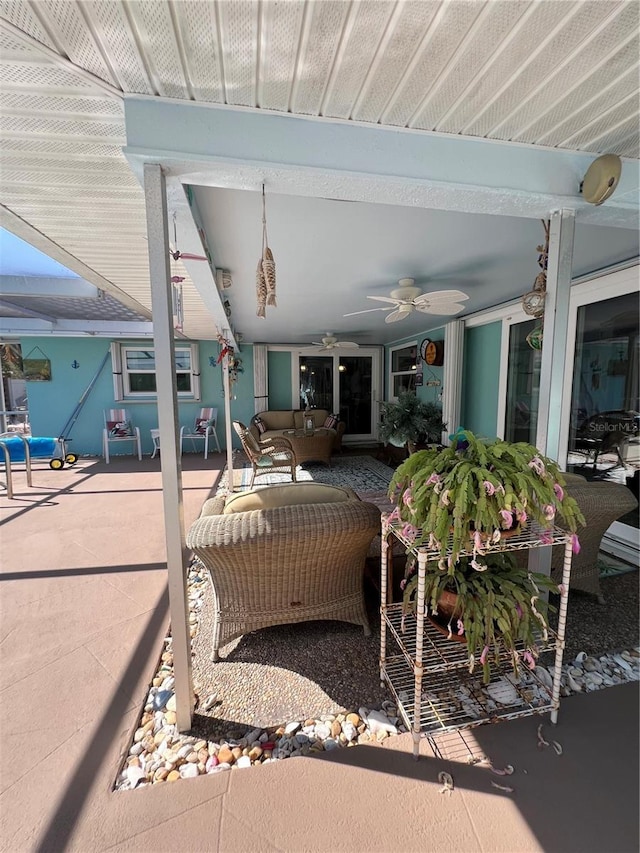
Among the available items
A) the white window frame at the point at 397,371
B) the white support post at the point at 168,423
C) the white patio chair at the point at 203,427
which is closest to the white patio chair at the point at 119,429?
the white patio chair at the point at 203,427

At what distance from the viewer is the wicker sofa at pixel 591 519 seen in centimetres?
186

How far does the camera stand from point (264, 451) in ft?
15.6

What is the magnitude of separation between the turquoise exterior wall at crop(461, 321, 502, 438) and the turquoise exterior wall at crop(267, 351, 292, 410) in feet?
12.1

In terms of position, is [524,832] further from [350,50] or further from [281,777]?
[350,50]

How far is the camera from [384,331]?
5836 millimetres

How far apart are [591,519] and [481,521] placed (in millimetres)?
1221

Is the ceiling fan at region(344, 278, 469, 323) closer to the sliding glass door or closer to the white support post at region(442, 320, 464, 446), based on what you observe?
the white support post at region(442, 320, 464, 446)

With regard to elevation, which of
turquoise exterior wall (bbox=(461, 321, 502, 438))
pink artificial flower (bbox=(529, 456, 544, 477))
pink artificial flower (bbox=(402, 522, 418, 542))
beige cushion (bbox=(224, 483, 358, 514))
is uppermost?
turquoise exterior wall (bbox=(461, 321, 502, 438))

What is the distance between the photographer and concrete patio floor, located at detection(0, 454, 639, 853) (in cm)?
102

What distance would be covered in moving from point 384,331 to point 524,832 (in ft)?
18.4

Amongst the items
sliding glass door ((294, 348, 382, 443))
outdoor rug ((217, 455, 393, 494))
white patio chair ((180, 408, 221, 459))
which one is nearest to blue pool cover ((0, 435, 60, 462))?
white patio chair ((180, 408, 221, 459))

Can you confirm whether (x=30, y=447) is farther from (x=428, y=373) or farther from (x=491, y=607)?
(x=428, y=373)

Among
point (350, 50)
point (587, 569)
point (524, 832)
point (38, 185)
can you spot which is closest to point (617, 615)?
point (587, 569)

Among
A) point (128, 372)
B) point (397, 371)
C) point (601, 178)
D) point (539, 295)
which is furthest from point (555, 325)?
point (128, 372)
